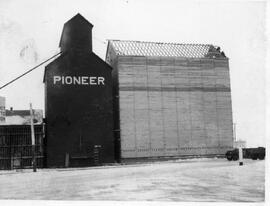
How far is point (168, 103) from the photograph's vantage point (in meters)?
37.1

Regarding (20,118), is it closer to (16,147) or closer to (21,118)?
(21,118)

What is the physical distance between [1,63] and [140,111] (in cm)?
1785

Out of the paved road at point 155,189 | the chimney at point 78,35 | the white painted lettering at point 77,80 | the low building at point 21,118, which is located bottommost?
the paved road at point 155,189

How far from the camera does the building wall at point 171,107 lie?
36.1 meters

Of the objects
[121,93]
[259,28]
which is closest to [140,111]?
[121,93]

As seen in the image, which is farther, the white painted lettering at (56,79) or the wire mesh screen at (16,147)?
the white painted lettering at (56,79)

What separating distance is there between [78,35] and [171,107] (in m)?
11.1

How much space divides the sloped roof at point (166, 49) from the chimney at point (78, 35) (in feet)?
12.0

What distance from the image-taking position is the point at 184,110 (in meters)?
37.3

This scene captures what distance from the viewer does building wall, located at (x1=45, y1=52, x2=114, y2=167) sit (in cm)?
3288

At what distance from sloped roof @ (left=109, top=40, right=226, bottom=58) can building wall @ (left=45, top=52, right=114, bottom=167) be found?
4.91m

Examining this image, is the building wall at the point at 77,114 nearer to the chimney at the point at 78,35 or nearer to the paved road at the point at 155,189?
the chimney at the point at 78,35

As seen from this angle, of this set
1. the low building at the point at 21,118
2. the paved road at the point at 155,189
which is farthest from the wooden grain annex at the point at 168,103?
the paved road at the point at 155,189

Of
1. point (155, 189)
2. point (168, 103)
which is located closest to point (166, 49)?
point (168, 103)
